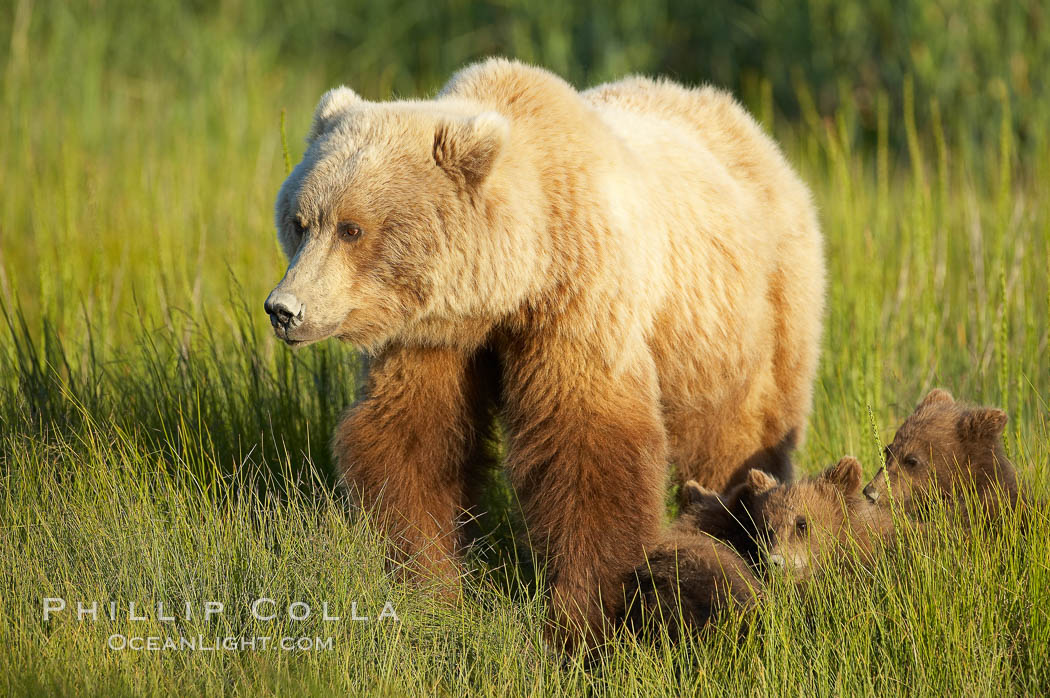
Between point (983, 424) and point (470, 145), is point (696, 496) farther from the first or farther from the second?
point (470, 145)

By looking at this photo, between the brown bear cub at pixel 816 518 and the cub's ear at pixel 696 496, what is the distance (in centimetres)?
20

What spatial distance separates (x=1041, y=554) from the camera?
12.6 ft

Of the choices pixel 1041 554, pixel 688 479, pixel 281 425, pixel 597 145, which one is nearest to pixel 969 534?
pixel 1041 554

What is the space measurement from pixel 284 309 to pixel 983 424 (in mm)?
2745

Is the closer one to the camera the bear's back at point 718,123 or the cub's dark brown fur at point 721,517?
the cub's dark brown fur at point 721,517

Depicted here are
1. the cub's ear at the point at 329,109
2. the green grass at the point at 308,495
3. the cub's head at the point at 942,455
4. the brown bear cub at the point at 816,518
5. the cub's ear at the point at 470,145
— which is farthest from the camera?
the cub's head at the point at 942,455

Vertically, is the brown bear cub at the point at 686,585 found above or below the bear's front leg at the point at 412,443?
below

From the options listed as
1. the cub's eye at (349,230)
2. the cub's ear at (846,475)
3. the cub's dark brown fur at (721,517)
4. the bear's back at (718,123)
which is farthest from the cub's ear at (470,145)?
the cub's ear at (846,475)

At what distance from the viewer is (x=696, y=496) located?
4.81 m

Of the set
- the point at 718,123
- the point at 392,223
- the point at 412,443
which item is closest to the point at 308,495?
the point at 412,443

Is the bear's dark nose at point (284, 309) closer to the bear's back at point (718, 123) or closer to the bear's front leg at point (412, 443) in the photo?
the bear's front leg at point (412, 443)

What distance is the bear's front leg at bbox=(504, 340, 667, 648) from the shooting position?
13.4ft

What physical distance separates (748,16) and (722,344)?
9228 mm

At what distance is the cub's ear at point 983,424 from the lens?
451 cm
